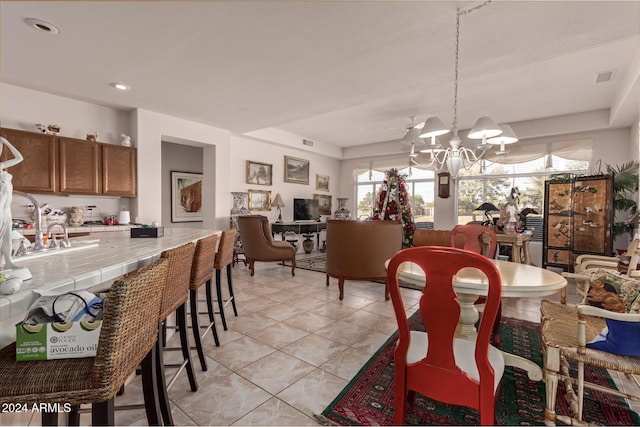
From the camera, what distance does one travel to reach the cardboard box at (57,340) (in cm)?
89

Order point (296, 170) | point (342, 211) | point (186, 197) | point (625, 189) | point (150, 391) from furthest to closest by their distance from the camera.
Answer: point (342, 211), point (296, 170), point (186, 197), point (625, 189), point (150, 391)

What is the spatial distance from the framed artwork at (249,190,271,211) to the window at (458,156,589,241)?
4365 millimetres

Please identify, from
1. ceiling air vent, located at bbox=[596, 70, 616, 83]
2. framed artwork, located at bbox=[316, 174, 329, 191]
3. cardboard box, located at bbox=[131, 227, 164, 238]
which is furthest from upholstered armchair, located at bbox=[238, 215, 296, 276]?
ceiling air vent, located at bbox=[596, 70, 616, 83]

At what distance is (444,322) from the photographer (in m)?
1.31

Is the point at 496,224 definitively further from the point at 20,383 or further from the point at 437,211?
the point at 20,383

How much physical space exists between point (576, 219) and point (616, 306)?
167 inches

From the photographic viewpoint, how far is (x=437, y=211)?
7.23 meters

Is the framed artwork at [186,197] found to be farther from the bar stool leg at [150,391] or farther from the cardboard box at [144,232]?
the bar stool leg at [150,391]

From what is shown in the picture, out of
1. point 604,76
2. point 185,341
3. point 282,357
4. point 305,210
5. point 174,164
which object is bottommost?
point 282,357

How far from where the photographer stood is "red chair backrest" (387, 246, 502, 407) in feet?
4.00

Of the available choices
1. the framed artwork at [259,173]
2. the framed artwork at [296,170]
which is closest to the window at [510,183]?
the framed artwork at [296,170]

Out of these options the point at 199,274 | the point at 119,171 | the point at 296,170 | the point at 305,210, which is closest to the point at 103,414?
the point at 199,274

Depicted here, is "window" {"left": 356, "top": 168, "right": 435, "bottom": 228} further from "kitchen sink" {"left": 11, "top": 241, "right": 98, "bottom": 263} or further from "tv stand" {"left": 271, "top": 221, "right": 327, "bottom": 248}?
"kitchen sink" {"left": 11, "top": 241, "right": 98, "bottom": 263}

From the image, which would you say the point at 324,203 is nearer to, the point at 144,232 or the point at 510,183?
the point at 510,183
